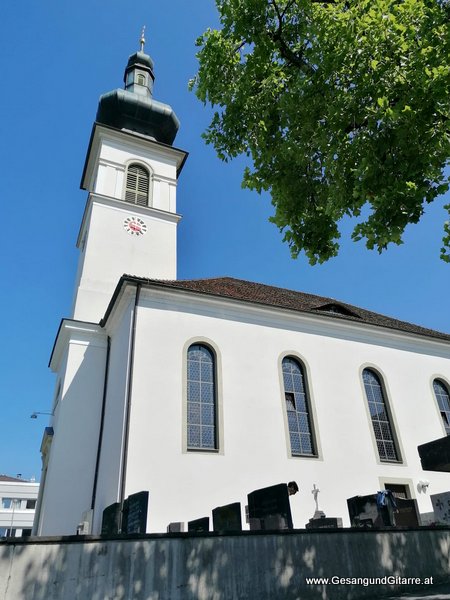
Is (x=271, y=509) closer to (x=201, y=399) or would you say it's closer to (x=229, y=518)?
(x=229, y=518)

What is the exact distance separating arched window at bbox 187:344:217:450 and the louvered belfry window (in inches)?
377

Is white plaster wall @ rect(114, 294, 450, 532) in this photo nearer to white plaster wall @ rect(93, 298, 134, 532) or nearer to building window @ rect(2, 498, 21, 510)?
white plaster wall @ rect(93, 298, 134, 532)

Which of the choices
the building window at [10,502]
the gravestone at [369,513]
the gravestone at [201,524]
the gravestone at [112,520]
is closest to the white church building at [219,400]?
the gravestone at [112,520]

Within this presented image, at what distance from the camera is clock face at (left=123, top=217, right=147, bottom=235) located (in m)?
19.3

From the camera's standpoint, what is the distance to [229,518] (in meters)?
8.11

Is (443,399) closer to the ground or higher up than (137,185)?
closer to the ground

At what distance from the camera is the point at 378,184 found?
7.46 m

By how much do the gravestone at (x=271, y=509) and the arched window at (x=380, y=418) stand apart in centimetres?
768

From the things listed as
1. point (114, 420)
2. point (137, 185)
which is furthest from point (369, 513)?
point (137, 185)

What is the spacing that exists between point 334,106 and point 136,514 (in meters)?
7.68

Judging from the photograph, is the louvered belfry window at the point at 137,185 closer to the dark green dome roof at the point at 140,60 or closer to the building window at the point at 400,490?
the dark green dome roof at the point at 140,60

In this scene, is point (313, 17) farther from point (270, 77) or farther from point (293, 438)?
point (293, 438)

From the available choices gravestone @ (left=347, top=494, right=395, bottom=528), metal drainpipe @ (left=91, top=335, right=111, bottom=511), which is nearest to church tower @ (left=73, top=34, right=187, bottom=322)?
metal drainpipe @ (left=91, top=335, right=111, bottom=511)

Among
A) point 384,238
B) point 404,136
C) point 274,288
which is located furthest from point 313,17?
point 274,288
